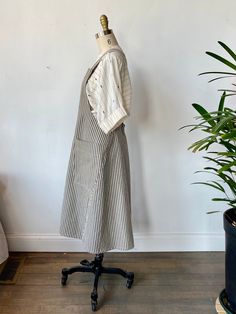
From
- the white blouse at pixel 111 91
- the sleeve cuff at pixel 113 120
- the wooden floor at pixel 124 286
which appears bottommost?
the wooden floor at pixel 124 286

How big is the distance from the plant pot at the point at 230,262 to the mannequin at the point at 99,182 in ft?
1.69

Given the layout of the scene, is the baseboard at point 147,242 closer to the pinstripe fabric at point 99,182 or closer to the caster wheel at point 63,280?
the caster wheel at point 63,280

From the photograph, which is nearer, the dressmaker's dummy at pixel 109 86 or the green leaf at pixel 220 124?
the green leaf at pixel 220 124

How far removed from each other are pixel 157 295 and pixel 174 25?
1.63 metres

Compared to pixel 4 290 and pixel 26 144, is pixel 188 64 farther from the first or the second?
pixel 4 290

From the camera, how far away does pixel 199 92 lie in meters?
2.21

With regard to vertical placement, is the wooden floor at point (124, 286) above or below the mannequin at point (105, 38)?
below

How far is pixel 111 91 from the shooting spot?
1.70 m

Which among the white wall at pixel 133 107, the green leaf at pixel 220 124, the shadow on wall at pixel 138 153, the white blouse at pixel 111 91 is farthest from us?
the shadow on wall at pixel 138 153

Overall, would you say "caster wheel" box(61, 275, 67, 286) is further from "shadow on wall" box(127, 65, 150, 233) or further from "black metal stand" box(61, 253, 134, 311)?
"shadow on wall" box(127, 65, 150, 233)

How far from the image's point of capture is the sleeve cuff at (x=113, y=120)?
5.58 ft

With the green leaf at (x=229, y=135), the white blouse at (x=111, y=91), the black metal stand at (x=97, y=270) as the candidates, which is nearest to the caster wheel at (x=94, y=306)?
the black metal stand at (x=97, y=270)

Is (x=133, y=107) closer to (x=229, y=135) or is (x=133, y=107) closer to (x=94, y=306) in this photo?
(x=229, y=135)

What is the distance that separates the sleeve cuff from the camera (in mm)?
1700
